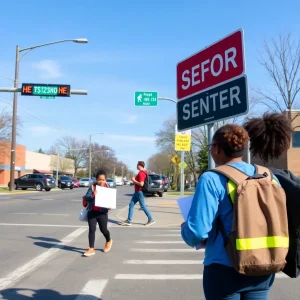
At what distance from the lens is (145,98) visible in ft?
66.6

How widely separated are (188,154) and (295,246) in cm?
5060

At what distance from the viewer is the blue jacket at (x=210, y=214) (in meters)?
2.33

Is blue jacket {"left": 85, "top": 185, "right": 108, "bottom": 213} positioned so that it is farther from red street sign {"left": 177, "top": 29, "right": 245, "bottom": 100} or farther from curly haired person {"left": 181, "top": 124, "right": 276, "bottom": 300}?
curly haired person {"left": 181, "top": 124, "right": 276, "bottom": 300}

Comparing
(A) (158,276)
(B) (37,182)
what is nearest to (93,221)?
→ (A) (158,276)

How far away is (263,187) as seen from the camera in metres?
2.34

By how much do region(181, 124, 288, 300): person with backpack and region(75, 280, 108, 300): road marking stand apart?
2998 mm

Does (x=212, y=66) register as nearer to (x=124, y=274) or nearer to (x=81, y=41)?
(x=124, y=274)

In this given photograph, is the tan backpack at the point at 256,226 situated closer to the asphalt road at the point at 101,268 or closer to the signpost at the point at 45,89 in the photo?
the asphalt road at the point at 101,268

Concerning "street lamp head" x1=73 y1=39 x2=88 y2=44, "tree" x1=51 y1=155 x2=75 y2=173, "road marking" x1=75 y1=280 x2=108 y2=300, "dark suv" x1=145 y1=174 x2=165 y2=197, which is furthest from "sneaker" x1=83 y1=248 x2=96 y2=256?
"tree" x1=51 y1=155 x2=75 y2=173

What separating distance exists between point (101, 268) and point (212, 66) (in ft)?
12.9

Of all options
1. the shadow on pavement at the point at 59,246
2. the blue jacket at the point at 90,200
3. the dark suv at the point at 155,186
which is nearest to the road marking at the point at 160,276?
the blue jacket at the point at 90,200

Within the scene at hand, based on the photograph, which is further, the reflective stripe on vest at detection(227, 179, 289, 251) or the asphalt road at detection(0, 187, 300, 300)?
the asphalt road at detection(0, 187, 300, 300)

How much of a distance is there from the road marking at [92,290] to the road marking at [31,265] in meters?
1.14

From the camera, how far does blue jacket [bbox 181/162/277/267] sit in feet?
7.64
